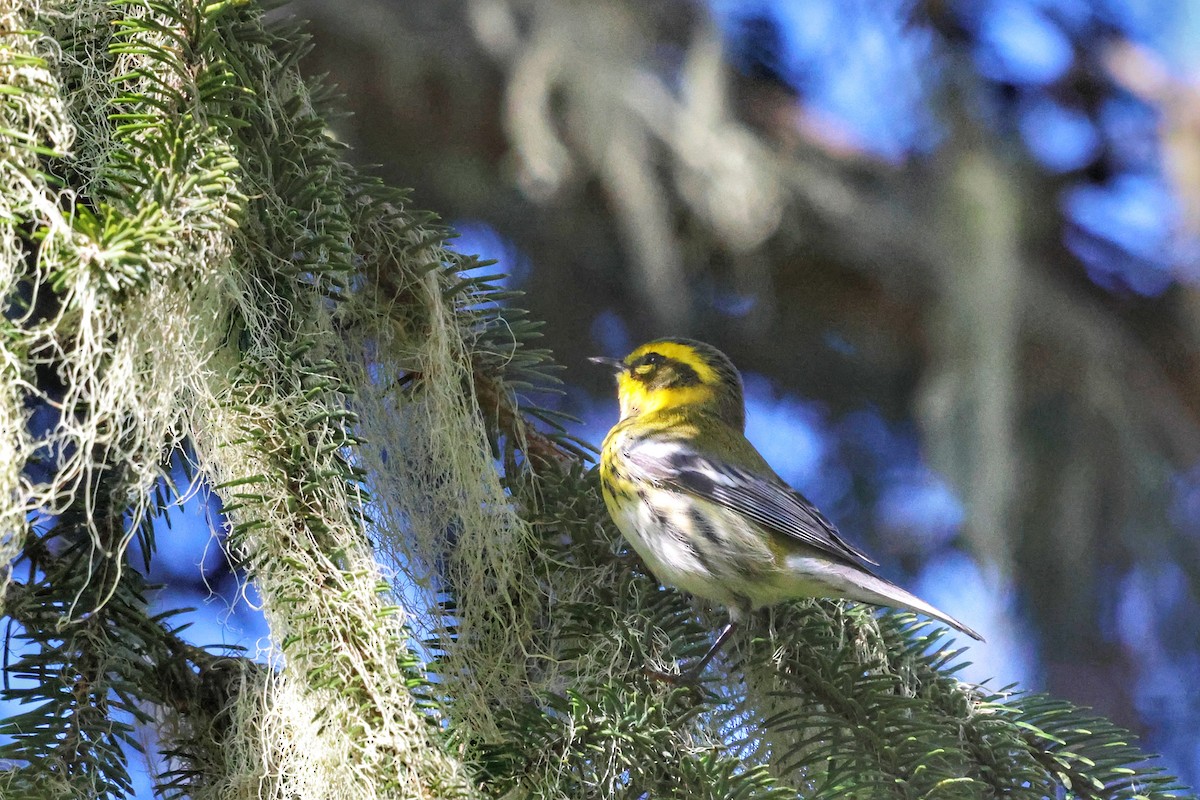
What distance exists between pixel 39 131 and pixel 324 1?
268 cm

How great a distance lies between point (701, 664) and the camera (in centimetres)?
181

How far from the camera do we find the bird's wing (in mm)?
2664

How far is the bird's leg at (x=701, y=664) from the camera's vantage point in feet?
5.64

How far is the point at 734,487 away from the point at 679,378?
476mm

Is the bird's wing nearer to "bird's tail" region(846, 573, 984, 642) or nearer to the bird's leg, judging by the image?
"bird's tail" region(846, 573, 984, 642)

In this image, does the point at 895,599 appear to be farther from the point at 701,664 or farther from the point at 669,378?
the point at 669,378

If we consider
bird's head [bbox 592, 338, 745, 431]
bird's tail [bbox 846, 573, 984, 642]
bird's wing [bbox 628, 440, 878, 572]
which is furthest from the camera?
bird's head [bbox 592, 338, 745, 431]

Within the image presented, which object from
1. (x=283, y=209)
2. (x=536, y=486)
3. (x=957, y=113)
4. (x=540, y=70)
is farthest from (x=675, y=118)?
(x=283, y=209)

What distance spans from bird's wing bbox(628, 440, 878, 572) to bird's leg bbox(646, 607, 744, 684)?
19.5 inches

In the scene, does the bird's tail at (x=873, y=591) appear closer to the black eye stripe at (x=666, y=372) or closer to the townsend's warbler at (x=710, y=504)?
the townsend's warbler at (x=710, y=504)

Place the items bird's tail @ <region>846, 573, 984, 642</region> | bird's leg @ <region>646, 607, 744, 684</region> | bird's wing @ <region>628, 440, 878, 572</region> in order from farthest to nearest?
bird's wing @ <region>628, 440, 878, 572</region> < bird's tail @ <region>846, 573, 984, 642</region> < bird's leg @ <region>646, 607, 744, 684</region>

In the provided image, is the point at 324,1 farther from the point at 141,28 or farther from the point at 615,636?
the point at 615,636

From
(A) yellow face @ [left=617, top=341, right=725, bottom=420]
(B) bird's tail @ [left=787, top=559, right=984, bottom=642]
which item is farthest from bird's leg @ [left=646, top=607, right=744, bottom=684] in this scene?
(A) yellow face @ [left=617, top=341, right=725, bottom=420]

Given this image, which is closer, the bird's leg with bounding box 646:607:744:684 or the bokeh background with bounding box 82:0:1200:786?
the bird's leg with bounding box 646:607:744:684
